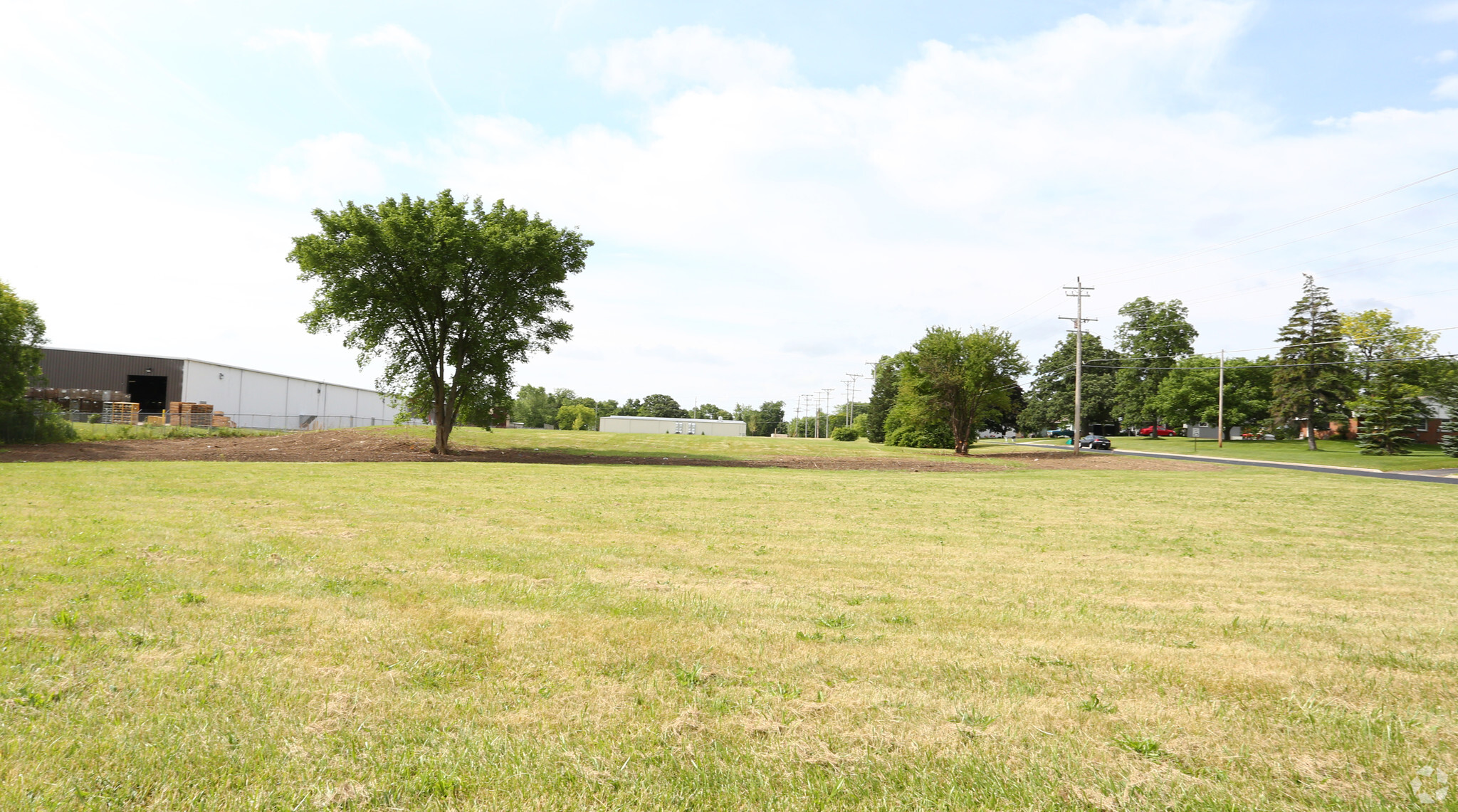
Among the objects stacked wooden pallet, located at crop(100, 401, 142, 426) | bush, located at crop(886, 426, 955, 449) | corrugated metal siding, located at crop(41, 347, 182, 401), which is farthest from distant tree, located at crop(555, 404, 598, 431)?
stacked wooden pallet, located at crop(100, 401, 142, 426)

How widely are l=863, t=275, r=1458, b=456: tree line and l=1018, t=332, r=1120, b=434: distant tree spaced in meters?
0.19

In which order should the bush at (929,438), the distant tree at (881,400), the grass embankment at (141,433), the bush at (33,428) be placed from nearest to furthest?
the bush at (33,428), the grass embankment at (141,433), the bush at (929,438), the distant tree at (881,400)

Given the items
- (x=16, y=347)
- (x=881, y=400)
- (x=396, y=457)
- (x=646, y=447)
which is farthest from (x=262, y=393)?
(x=881, y=400)

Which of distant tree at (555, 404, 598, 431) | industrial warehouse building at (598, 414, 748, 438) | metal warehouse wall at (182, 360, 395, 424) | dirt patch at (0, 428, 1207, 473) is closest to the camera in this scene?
dirt patch at (0, 428, 1207, 473)

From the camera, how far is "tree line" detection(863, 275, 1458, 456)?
53469mm

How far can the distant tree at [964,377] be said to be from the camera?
53.0 m

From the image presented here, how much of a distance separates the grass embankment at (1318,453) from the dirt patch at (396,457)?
1172 cm

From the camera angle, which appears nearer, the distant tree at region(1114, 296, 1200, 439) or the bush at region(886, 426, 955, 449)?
the bush at region(886, 426, 955, 449)

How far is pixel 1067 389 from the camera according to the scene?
10362 centimetres

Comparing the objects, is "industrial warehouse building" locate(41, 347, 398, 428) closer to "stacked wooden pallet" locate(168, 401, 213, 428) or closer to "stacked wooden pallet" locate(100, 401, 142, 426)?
"stacked wooden pallet" locate(168, 401, 213, 428)

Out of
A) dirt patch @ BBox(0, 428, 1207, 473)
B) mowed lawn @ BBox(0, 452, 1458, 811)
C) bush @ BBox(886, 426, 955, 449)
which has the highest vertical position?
bush @ BBox(886, 426, 955, 449)

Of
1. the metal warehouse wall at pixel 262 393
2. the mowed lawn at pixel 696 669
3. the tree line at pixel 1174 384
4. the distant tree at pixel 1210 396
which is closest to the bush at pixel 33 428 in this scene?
the metal warehouse wall at pixel 262 393

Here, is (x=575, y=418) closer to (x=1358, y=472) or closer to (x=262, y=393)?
(x=262, y=393)

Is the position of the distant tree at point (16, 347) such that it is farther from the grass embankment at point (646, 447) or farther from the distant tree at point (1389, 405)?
the distant tree at point (1389, 405)
